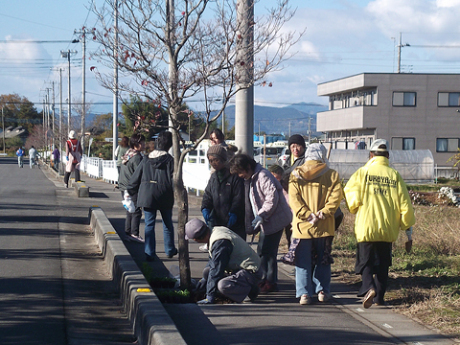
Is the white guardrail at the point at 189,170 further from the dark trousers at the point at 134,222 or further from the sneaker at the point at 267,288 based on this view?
the sneaker at the point at 267,288

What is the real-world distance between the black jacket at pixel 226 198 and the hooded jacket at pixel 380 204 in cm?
136

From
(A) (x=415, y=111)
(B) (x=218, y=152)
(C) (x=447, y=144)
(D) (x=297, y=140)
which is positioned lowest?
(B) (x=218, y=152)

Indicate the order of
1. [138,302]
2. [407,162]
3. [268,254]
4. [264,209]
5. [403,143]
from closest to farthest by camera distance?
[138,302] < [264,209] < [268,254] < [407,162] < [403,143]

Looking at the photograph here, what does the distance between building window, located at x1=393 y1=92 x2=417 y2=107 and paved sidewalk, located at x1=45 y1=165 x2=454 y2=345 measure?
38.3 meters

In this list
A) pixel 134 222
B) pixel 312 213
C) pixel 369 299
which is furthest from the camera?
pixel 134 222

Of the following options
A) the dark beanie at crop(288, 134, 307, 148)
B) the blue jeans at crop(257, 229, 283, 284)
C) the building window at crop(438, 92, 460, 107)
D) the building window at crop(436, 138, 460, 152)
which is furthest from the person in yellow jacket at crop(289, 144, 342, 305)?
the building window at crop(438, 92, 460, 107)

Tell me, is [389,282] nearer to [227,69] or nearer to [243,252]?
[243,252]

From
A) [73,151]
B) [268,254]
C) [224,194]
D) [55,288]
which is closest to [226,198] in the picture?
[224,194]

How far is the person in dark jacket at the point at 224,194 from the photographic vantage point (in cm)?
684

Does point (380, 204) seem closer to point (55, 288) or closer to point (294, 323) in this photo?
point (294, 323)

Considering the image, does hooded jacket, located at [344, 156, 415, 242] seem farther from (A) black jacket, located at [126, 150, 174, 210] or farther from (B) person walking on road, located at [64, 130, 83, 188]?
(B) person walking on road, located at [64, 130, 83, 188]

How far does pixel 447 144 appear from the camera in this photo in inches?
1706

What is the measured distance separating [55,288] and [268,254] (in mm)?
2539

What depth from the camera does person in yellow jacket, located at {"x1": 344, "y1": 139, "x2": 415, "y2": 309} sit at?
616cm
